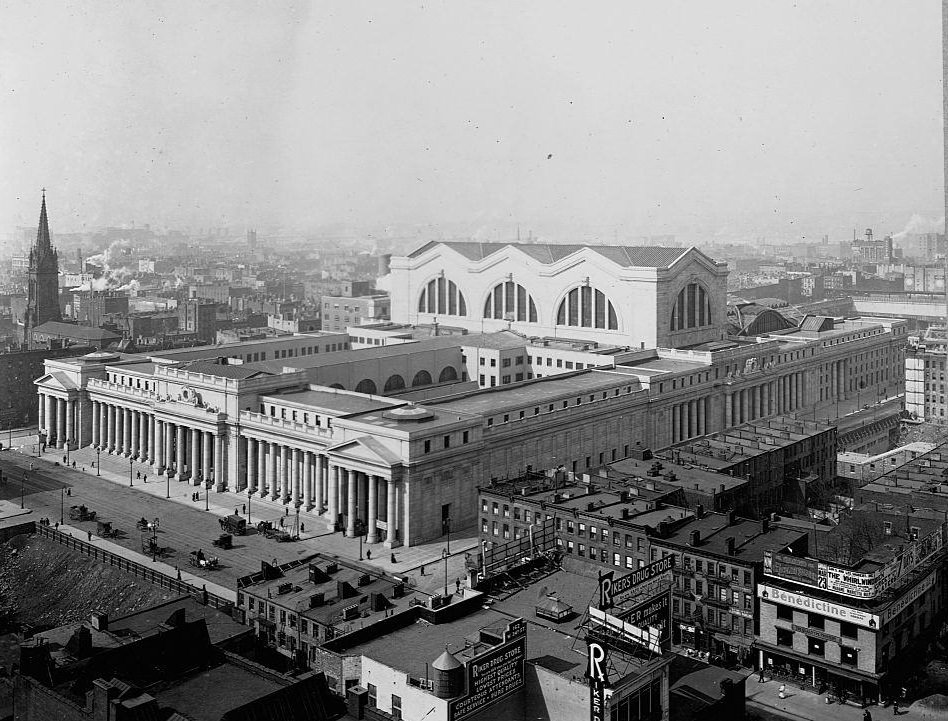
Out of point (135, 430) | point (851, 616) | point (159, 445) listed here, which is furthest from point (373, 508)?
point (135, 430)

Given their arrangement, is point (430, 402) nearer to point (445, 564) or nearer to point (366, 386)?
point (366, 386)

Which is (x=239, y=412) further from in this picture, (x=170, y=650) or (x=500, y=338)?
(x=170, y=650)

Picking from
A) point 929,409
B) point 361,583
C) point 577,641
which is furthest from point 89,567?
point 929,409

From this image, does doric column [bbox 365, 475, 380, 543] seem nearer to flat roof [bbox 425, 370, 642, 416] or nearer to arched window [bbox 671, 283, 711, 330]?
flat roof [bbox 425, 370, 642, 416]

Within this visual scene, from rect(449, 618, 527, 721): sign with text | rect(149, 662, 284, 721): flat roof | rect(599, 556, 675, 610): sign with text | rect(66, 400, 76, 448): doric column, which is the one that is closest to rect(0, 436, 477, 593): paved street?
rect(66, 400, 76, 448): doric column

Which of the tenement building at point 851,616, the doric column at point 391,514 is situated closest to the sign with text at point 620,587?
the tenement building at point 851,616
